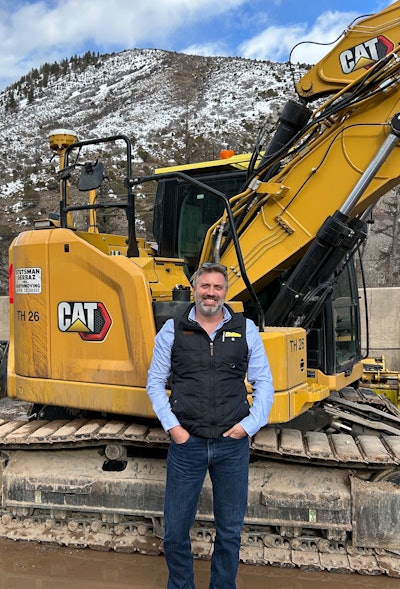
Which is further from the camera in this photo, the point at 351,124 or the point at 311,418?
the point at 311,418

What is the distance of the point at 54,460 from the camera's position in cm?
418

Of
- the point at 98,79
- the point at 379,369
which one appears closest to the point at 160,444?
the point at 379,369

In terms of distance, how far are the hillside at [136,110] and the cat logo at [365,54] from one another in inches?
633

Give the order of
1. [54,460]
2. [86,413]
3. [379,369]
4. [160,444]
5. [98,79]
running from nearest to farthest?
[160,444] → [54,460] → [86,413] → [379,369] → [98,79]

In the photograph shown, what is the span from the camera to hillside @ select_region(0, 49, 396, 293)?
99.9 feet

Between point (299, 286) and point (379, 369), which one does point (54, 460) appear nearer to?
point (299, 286)

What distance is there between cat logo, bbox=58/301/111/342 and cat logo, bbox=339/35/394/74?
2.57 m

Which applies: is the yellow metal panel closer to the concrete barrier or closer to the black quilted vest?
the black quilted vest

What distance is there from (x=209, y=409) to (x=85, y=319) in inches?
63.3

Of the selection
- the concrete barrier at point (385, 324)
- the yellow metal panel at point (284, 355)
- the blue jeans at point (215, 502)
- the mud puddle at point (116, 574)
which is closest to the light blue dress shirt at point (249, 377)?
the blue jeans at point (215, 502)

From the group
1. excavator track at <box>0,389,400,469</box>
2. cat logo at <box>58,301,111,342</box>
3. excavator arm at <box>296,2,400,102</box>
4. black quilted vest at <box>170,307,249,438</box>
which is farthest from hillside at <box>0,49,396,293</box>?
black quilted vest at <box>170,307,249,438</box>

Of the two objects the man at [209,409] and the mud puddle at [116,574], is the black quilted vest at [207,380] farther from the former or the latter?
the mud puddle at [116,574]

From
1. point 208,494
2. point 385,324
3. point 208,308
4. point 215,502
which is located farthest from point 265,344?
point 385,324

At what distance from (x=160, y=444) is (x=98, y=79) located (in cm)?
6817
